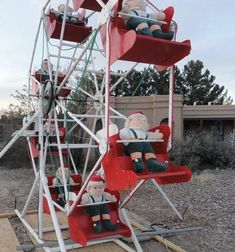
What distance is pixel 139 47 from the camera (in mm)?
3615

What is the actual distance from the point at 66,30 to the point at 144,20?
2.27 meters

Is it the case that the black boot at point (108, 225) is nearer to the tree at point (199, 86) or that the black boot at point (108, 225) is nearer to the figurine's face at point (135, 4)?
the figurine's face at point (135, 4)

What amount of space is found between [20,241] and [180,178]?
2.46 meters

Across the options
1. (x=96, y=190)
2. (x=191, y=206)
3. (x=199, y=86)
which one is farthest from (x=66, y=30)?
(x=199, y=86)

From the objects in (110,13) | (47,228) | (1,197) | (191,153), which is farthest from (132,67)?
(191,153)

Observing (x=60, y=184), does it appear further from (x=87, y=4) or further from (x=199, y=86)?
(x=199, y=86)

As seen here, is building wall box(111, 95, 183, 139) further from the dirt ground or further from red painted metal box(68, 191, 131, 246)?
red painted metal box(68, 191, 131, 246)

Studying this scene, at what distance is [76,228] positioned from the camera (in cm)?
416

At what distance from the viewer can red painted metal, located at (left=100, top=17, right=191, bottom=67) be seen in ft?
11.4

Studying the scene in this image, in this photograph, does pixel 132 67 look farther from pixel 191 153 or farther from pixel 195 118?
pixel 195 118

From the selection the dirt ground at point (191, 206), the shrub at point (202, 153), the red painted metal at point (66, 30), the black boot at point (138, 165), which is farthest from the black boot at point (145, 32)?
the shrub at point (202, 153)

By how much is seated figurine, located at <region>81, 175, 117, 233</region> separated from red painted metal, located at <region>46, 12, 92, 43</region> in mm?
2512

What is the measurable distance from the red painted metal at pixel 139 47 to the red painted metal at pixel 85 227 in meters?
1.84

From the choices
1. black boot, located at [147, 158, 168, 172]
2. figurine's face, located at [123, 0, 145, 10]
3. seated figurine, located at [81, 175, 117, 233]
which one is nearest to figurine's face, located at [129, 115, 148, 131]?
black boot, located at [147, 158, 168, 172]
